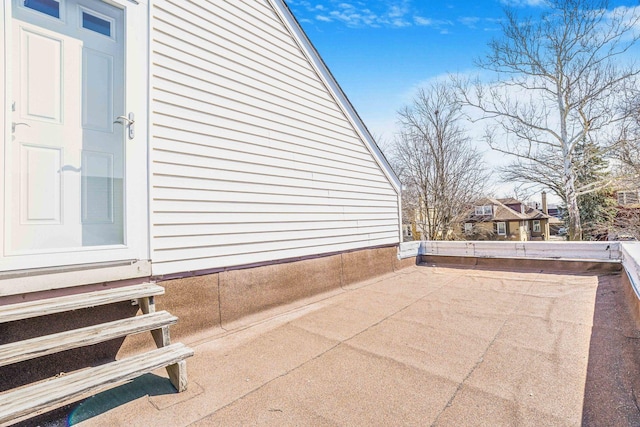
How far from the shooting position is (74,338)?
5.93 ft

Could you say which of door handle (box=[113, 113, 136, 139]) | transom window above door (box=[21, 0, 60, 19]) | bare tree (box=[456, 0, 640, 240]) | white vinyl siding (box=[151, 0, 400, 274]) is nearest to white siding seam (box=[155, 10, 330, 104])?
white vinyl siding (box=[151, 0, 400, 274])

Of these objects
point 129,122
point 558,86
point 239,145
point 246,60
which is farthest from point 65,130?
point 558,86

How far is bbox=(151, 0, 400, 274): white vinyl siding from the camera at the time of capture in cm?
293

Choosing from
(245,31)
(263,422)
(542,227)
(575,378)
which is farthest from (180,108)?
(542,227)

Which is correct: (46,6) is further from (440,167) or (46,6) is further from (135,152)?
(440,167)

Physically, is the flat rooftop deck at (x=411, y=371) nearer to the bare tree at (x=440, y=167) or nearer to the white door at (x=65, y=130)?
the white door at (x=65, y=130)

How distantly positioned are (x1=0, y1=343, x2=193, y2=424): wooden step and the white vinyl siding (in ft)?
3.51

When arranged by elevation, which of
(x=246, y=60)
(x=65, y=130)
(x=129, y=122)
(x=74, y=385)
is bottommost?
(x=74, y=385)

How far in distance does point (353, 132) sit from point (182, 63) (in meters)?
3.22

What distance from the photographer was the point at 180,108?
120 inches

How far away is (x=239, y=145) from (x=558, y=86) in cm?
1446

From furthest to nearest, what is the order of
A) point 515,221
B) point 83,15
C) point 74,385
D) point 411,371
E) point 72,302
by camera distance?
point 515,221
point 83,15
point 411,371
point 72,302
point 74,385

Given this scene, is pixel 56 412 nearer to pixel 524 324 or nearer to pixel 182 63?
pixel 182 63

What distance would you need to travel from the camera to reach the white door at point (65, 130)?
2193mm
